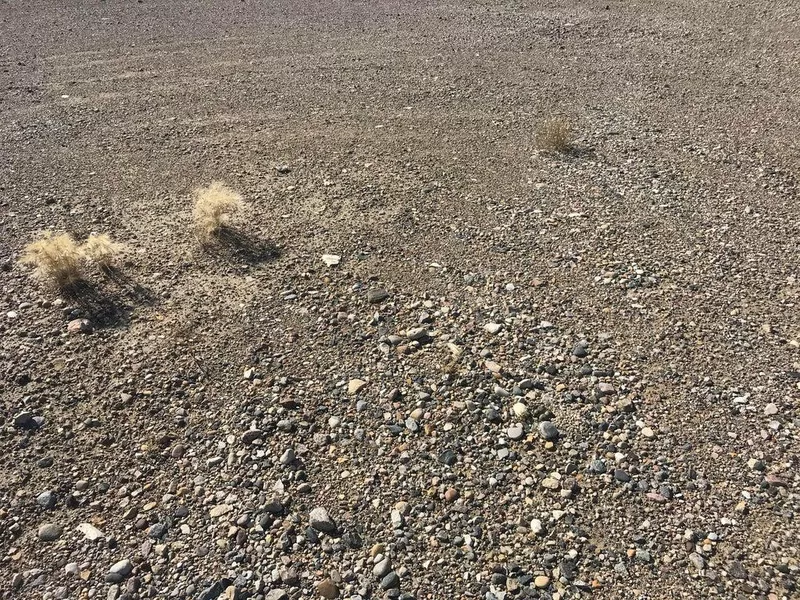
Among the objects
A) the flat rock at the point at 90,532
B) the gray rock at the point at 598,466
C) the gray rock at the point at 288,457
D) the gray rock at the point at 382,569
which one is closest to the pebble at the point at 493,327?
the gray rock at the point at 598,466

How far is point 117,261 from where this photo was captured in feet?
19.6

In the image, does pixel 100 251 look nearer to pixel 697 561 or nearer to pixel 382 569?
pixel 382 569

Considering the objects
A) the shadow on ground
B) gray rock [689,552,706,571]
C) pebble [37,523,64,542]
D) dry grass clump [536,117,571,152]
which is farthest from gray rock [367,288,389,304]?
dry grass clump [536,117,571,152]

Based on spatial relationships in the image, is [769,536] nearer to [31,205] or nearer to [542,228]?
[542,228]

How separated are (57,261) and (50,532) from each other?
9.21 ft

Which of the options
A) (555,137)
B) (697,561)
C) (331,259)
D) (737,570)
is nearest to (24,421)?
(331,259)

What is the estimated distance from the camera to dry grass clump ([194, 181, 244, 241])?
6.26 meters

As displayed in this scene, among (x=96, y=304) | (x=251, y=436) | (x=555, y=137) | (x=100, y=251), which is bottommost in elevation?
(x=251, y=436)

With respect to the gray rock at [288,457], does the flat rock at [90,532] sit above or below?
below

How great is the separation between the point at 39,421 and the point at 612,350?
174 inches

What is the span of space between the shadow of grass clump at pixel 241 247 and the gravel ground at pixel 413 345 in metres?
0.07

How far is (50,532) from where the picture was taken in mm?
3730

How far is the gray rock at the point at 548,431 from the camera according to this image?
414cm

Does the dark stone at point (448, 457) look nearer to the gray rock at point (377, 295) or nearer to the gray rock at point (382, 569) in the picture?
the gray rock at point (382, 569)
